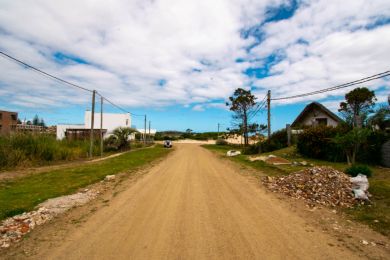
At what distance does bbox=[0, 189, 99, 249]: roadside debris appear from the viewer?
210 inches

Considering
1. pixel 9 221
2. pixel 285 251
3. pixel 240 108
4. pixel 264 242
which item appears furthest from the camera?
pixel 240 108

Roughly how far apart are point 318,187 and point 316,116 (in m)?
27.5

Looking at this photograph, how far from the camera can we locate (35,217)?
6445 mm

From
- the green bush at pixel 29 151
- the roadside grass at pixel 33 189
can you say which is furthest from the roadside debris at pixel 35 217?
the green bush at pixel 29 151

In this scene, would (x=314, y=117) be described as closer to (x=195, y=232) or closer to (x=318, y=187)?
(x=318, y=187)

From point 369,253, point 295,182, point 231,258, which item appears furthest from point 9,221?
point 295,182

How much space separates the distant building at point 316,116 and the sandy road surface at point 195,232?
87.0ft

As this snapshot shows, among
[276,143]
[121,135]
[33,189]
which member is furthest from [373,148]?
[121,135]

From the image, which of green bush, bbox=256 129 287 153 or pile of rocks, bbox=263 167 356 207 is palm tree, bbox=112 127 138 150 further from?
pile of rocks, bbox=263 167 356 207

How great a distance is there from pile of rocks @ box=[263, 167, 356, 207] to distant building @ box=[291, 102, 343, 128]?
21.7m

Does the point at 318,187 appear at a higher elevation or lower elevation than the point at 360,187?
lower

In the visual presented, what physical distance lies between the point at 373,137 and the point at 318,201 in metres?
10.3

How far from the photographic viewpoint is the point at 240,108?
42.7m

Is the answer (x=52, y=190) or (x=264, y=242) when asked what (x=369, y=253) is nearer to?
(x=264, y=242)
